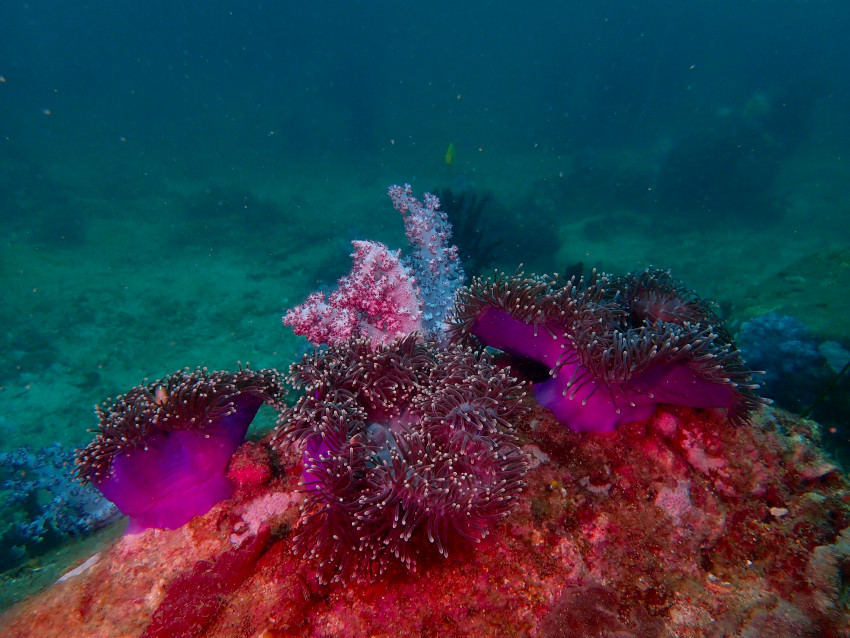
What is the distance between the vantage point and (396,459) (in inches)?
96.1

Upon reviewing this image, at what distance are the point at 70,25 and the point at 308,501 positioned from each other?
89.9 meters

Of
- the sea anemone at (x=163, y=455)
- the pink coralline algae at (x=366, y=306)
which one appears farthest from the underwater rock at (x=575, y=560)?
the pink coralline algae at (x=366, y=306)

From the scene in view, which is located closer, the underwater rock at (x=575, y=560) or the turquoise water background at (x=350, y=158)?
the underwater rock at (x=575, y=560)

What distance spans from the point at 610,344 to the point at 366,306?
2564mm

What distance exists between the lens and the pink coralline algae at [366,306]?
454cm

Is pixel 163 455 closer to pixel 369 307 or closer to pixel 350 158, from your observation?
pixel 369 307

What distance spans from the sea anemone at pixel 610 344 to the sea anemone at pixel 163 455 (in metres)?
2.04

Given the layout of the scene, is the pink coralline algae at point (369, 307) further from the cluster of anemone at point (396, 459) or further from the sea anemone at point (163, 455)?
the sea anemone at point (163, 455)

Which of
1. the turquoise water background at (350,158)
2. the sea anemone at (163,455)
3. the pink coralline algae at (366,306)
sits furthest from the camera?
the turquoise water background at (350,158)

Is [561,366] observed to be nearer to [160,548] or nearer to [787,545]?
[787,545]

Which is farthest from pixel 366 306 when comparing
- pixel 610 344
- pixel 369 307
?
pixel 610 344

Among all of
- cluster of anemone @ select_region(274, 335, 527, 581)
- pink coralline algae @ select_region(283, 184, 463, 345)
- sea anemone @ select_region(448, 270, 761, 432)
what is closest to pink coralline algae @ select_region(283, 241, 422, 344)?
pink coralline algae @ select_region(283, 184, 463, 345)

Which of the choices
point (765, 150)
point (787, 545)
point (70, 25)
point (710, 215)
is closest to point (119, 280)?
point (787, 545)

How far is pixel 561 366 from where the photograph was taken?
3121 millimetres
